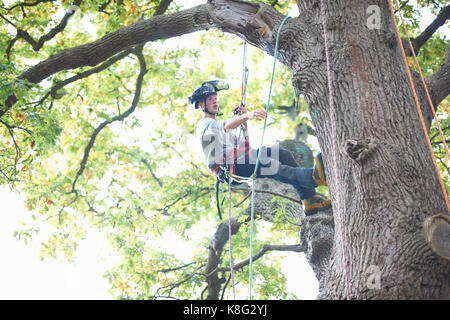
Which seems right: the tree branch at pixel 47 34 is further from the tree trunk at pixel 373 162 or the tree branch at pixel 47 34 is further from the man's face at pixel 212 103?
the tree trunk at pixel 373 162

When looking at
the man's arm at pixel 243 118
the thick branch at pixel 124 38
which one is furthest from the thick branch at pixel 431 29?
the thick branch at pixel 124 38

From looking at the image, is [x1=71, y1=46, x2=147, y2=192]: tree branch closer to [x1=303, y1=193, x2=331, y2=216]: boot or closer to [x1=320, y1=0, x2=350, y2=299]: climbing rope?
[x1=303, y1=193, x2=331, y2=216]: boot

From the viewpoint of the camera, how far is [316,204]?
393 centimetres

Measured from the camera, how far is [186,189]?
7621 millimetres

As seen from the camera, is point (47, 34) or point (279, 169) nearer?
point (279, 169)

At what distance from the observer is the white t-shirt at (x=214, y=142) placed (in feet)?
13.6

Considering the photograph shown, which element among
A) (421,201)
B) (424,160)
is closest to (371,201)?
(421,201)

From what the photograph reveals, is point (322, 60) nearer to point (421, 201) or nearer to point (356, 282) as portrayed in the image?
point (421, 201)

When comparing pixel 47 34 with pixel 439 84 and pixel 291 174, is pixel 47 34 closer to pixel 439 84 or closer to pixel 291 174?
pixel 291 174

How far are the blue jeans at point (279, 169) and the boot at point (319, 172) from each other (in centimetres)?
9

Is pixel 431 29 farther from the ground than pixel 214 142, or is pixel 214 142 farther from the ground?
pixel 431 29

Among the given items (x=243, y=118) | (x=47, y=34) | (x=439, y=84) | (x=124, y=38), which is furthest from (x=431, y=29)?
(x=47, y=34)

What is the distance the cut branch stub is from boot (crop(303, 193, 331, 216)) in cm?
165

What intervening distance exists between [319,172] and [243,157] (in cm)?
84
